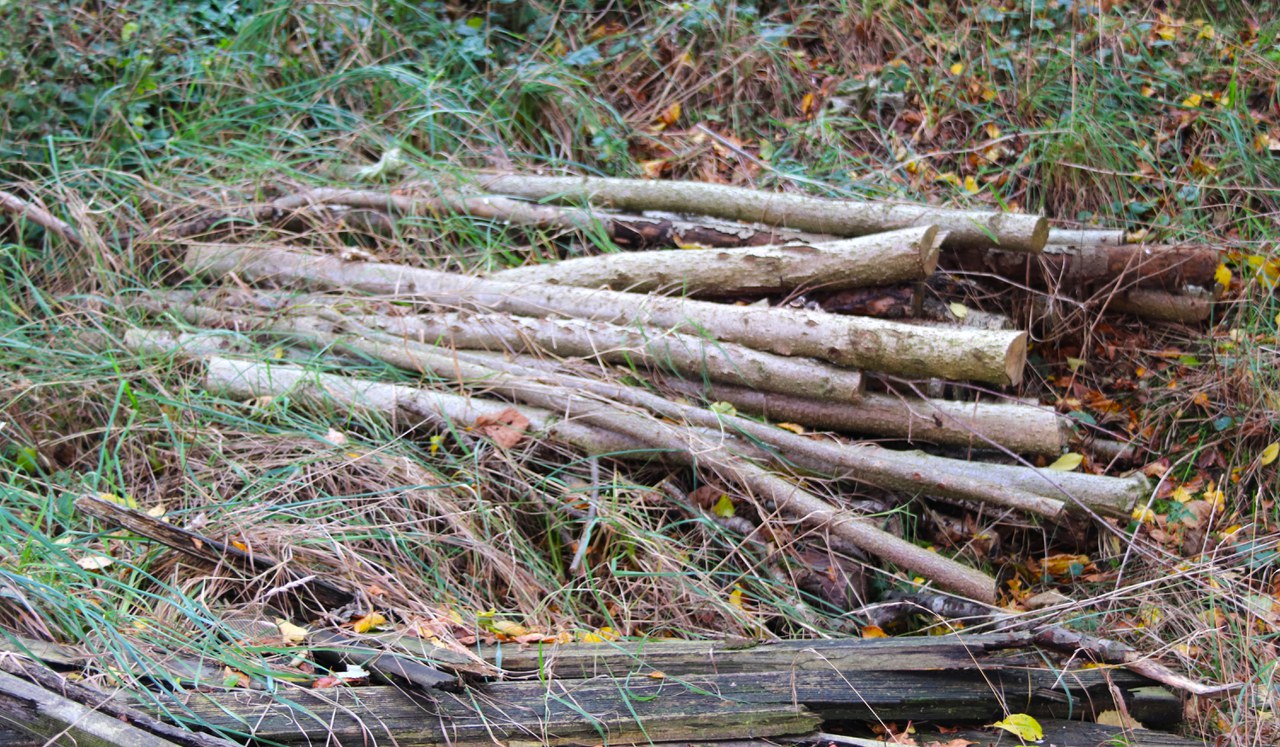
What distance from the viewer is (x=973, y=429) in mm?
3404

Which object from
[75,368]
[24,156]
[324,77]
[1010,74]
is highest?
[1010,74]

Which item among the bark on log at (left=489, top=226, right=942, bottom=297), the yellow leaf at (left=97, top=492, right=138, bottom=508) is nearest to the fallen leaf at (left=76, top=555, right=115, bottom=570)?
the yellow leaf at (left=97, top=492, right=138, bottom=508)

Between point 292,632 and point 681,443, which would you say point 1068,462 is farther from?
point 292,632

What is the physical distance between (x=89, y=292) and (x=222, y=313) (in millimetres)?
707

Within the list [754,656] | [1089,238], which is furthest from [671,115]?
[754,656]

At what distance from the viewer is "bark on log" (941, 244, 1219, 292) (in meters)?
3.98

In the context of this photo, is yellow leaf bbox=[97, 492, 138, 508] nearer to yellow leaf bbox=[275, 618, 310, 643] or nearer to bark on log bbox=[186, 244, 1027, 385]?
yellow leaf bbox=[275, 618, 310, 643]

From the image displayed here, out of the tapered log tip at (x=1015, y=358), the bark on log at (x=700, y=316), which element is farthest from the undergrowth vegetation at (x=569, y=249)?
the tapered log tip at (x=1015, y=358)

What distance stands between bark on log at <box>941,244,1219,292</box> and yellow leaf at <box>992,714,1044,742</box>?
2.03m

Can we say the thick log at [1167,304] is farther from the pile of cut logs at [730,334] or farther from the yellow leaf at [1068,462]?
the yellow leaf at [1068,462]

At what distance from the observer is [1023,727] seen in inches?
94.4

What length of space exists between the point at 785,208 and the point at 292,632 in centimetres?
251

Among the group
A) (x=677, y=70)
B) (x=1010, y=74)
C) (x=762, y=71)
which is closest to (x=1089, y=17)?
(x=1010, y=74)

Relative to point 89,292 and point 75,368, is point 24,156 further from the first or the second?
point 75,368
